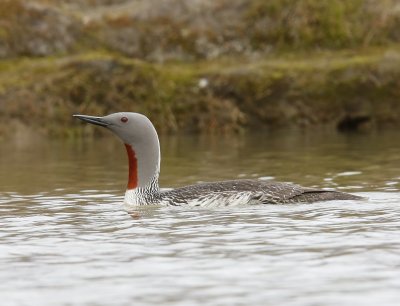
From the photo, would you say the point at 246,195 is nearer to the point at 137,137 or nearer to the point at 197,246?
the point at 137,137

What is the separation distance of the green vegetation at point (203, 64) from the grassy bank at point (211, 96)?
0.02m

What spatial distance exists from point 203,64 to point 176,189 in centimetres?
1421

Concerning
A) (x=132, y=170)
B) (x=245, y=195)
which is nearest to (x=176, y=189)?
(x=132, y=170)

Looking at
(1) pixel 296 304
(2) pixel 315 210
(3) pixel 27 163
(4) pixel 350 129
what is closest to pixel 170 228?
(2) pixel 315 210

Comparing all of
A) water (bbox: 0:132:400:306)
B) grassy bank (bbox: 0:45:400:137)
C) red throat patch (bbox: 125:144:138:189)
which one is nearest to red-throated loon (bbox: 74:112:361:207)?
red throat patch (bbox: 125:144:138:189)

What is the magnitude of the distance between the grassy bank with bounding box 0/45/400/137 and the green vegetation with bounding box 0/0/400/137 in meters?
0.02

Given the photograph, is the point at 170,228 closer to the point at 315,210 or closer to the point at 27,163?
the point at 315,210

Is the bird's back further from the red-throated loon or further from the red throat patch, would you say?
the red throat patch

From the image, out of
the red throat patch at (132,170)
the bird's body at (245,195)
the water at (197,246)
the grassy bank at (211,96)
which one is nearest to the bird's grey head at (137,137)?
the red throat patch at (132,170)

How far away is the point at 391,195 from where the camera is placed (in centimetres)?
1128

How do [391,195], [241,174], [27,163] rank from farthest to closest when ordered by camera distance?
[27,163] < [241,174] < [391,195]

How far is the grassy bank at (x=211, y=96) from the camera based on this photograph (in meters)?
23.1

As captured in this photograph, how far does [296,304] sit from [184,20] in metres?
20.1

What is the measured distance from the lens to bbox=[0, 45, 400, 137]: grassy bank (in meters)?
23.1
